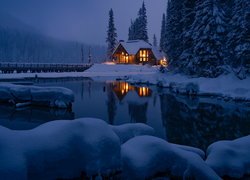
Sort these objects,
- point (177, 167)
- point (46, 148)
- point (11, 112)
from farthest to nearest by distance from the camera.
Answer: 1. point (11, 112)
2. point (177, 167)
3. point (46, 148)

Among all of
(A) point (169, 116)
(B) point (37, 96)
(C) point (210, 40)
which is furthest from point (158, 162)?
(C) point (210, 40)

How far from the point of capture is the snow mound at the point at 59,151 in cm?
484

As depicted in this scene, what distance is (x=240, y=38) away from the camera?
96.4ft

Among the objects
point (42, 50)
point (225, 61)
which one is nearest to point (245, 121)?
point (225, 61)

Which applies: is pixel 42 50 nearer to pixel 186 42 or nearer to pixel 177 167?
pixel 186 42

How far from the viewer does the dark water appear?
14281 millimetres

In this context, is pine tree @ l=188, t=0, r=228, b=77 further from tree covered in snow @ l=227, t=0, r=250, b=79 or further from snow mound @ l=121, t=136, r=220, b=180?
snow mound @ l=121, t=136, r=220, b=180

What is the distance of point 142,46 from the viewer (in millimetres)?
75250

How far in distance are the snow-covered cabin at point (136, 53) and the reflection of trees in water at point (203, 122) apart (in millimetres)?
53338

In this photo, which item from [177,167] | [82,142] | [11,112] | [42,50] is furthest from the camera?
[42,50]

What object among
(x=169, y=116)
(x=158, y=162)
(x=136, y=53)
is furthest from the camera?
(x=136, y=53)

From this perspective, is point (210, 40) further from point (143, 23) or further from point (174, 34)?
point (143, 23)

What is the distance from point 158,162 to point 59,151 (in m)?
2.70

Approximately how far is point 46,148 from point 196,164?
13.2 feet
